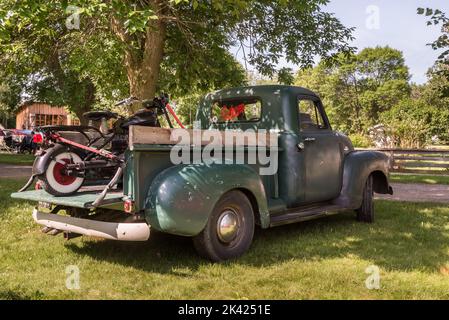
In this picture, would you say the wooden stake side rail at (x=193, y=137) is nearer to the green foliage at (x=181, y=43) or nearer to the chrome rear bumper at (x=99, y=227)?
the chrome rear bumper at (x=99, y=227)

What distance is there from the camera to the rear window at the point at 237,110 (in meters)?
6.37

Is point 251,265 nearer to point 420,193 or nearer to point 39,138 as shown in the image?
point 39,138

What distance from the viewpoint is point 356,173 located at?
6703 millimetres

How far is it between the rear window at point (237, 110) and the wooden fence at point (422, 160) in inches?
466

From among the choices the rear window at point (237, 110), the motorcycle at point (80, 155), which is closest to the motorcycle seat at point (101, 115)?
the motorcycle at point (80, 155)

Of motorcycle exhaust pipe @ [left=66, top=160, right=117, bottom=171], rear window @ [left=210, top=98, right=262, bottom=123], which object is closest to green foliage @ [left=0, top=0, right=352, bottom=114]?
rear window @ [left=210, top=98, right=262, bottom=123]

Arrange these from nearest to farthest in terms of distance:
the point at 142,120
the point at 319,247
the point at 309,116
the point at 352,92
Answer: the point at 142,120 < the point at 319,247 < the point at 309,116 < the point at 352,92

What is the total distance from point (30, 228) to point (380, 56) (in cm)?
6971

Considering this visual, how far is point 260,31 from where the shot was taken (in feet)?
35.6

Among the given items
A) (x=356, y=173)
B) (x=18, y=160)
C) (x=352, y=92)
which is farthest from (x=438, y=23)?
(x=352, y=92)

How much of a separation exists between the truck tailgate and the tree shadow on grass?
2.37 ft

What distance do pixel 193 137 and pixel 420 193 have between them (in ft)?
26.3

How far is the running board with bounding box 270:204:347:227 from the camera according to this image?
550cm
